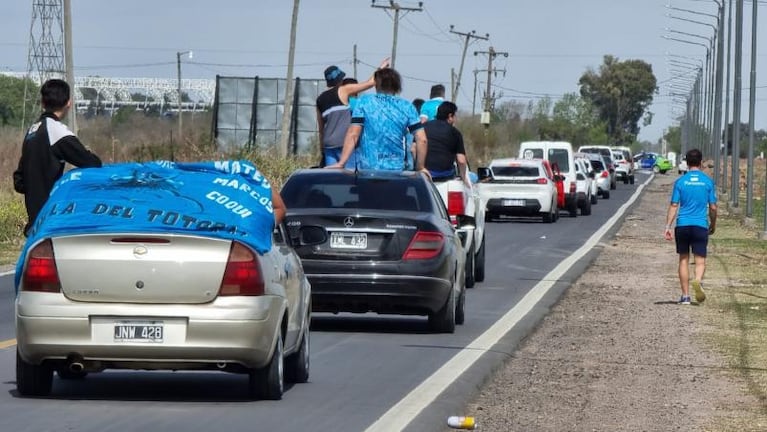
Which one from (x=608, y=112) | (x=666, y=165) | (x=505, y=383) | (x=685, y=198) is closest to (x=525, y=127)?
(x=666, y=165)

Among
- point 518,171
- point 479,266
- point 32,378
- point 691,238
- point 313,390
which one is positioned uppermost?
point 518,171

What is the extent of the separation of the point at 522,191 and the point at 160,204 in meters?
31.2

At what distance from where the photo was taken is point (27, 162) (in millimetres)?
12273

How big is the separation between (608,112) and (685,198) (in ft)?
519

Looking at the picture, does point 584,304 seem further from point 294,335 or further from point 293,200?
point 294,335

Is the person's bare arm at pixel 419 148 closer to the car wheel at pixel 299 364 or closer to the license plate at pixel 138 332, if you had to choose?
the car wheel at pixel 299 364

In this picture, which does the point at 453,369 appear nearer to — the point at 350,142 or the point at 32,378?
the point at 32,378

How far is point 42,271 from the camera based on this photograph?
406 inches

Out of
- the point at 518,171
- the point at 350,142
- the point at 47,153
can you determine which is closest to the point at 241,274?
the point at 47,153

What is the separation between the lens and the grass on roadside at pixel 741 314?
12312mm

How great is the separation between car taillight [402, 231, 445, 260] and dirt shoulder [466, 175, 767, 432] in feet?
3.78

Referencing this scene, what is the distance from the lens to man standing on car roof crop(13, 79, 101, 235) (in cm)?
1213

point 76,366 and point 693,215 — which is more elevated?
point 693,215

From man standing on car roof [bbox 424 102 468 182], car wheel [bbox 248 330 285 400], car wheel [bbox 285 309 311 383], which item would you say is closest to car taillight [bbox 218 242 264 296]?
car wheel [bbox 248 330 285 400]
